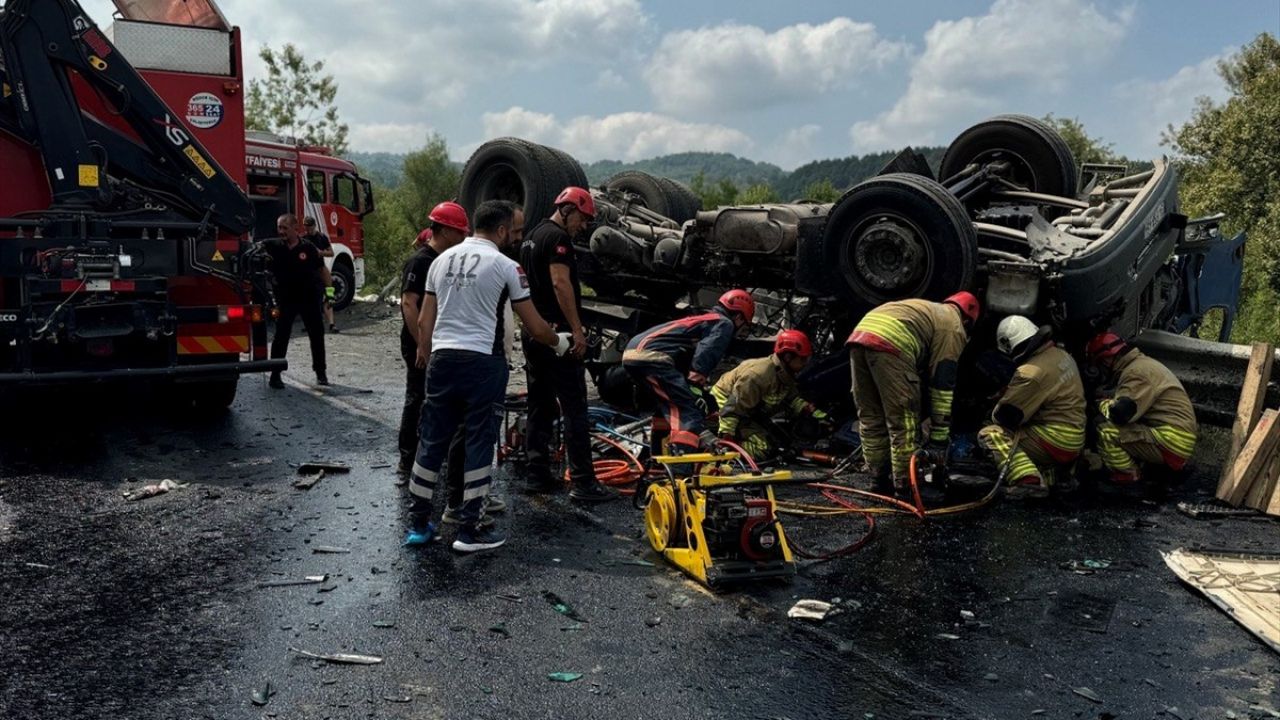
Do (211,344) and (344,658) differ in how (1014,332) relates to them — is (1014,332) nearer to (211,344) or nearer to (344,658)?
(344,658)

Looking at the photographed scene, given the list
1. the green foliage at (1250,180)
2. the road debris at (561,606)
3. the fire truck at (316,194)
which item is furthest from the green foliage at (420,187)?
the road debris at (561,606)

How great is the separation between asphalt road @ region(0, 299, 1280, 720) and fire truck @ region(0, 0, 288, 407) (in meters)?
1.20

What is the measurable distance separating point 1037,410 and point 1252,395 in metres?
1.63

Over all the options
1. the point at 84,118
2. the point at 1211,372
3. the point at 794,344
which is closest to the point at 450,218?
the point at 794,344

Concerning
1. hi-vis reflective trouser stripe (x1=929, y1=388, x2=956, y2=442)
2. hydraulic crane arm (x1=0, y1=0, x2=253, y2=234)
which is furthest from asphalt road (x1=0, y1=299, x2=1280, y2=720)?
hydraulic crane arm (x1=0, y1=0, x2=253, y2=234)

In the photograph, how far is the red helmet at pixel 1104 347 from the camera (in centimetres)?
632

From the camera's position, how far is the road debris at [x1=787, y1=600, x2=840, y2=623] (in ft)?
12.8

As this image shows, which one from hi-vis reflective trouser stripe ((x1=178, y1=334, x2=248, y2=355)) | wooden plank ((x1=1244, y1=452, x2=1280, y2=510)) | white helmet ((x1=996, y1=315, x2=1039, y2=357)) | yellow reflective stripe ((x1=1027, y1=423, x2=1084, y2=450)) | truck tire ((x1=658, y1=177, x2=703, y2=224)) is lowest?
wooden plank ((x1=1244, y1=452, x2=1280, y2=510))

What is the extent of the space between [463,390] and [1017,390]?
3.36 metres

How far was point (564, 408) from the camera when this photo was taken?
18.8 ft

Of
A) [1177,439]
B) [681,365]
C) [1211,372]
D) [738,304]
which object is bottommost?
[1177,439]

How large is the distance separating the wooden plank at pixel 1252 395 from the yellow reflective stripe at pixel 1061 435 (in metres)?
1.07

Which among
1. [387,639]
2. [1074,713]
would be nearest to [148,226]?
[387,639]

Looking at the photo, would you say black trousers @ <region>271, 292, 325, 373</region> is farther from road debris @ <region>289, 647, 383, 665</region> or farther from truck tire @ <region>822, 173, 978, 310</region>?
road debris @ <region>289, 647, 383, 665</region>
